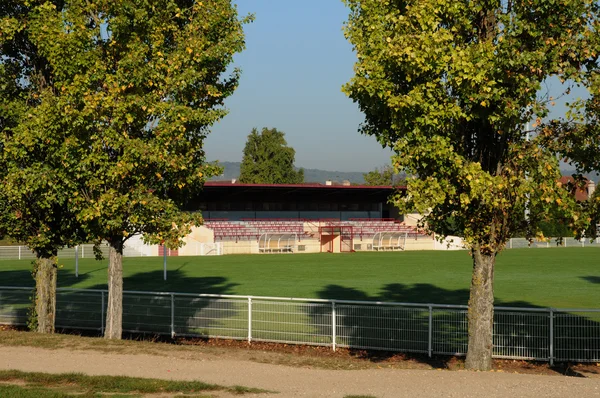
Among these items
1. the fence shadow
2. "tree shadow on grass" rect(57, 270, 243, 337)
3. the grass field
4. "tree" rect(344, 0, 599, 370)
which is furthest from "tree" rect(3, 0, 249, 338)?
the fence shadow

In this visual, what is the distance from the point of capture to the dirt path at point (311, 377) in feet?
31.8


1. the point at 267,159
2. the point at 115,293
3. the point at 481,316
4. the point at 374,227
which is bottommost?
the point at 115,293

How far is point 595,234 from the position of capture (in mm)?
12234

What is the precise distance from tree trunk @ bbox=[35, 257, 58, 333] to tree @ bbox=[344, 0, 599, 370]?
33.0 feet

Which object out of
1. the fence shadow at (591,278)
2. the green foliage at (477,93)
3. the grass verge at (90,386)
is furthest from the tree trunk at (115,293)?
the fence shadow at (591,278)

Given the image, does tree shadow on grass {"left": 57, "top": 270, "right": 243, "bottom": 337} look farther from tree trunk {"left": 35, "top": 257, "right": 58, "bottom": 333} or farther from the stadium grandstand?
the stadium grandstand

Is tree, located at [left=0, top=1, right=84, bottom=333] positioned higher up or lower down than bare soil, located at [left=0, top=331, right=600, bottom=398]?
higher up

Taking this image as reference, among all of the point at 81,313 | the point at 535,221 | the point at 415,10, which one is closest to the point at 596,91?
the point at 535,221

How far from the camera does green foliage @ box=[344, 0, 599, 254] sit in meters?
11.4

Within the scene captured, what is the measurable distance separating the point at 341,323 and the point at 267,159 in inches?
4207

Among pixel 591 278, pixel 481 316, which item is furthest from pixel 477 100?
pixel 591 278

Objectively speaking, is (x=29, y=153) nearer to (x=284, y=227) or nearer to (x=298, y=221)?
(x=284, y=227)

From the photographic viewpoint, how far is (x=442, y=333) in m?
16.2

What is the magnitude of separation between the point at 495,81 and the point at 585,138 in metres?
A: 1.87
